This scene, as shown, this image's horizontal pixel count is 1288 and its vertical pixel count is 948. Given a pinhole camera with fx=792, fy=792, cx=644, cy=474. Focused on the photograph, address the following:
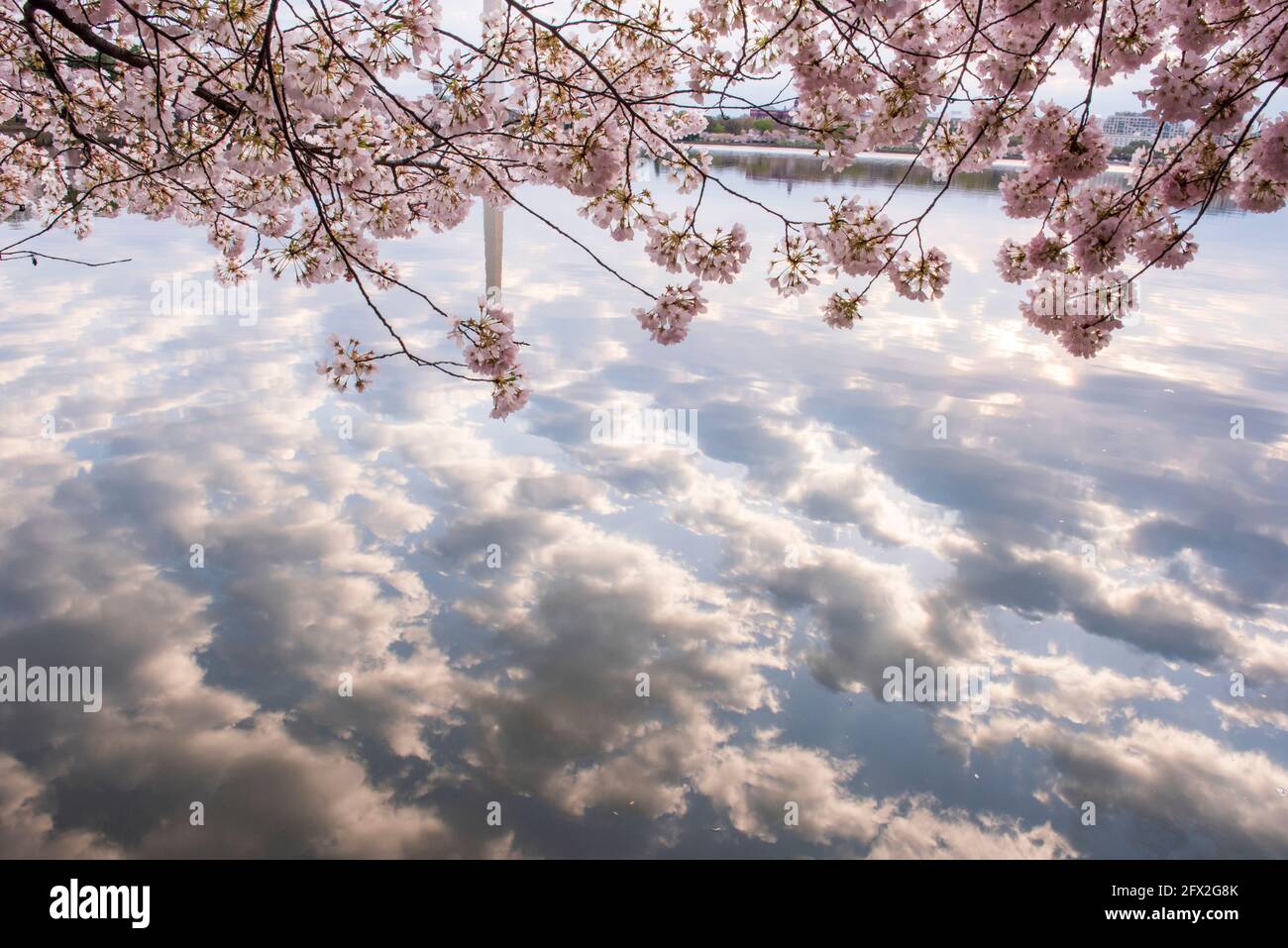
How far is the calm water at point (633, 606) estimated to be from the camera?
3049mm

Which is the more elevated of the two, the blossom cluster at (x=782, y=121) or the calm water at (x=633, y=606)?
the blossom cluster at (x=782, y=121)

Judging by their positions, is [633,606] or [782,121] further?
[633,606]

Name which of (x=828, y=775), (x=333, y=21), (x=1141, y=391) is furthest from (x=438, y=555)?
(x=1141, y=391)

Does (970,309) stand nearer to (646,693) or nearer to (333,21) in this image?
(646,693)

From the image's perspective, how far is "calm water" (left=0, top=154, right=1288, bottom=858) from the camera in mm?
3049

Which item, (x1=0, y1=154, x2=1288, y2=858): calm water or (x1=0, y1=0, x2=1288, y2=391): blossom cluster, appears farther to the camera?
(x1=0, y1=154, x2=1288, y2=858): calm water

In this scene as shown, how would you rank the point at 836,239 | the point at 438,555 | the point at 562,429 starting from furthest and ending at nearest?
the point at 562,429, the point at 438,555, the point at 836,239

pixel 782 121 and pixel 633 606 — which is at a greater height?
pixel 782 121

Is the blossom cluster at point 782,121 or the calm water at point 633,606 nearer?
the blossom cluster at point 782,121

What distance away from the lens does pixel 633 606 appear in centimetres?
427

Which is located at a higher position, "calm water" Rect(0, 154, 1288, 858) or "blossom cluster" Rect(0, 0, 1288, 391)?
"blossom cluster" Rect(0, 0, 1288, 391)

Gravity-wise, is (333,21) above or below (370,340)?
below

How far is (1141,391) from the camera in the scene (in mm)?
8289

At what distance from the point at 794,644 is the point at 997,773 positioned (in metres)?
1.08
